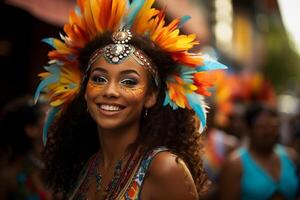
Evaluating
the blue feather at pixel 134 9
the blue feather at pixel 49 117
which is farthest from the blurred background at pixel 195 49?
the blue feather at pixel 49 117

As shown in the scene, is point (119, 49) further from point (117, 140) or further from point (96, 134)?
point (96, 134)

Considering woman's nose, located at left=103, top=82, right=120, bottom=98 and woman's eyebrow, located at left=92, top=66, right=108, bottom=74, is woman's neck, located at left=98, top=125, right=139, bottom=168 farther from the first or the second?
woman's eyebrow, located at left=92, top=66, right=108, bottom=74

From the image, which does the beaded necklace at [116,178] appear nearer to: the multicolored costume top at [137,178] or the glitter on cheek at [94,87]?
the multicolored costume top at [137,178]

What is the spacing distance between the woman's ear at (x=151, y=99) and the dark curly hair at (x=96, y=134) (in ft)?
0.12

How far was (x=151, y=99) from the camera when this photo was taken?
10.9ft

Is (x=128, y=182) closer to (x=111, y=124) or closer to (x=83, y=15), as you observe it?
(x=111, y=124)

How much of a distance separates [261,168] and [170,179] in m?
2.91

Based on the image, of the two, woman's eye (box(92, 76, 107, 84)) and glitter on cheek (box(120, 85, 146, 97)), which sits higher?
woman's eye (box(92, 76, 107, 84))

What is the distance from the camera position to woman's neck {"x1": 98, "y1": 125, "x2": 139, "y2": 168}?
10.9 feet

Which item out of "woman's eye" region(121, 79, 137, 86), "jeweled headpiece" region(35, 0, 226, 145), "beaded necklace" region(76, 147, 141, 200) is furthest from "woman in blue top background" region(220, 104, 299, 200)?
"woman's eye" region(121, 79, 137, 86)

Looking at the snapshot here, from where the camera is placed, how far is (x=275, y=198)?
553 cm

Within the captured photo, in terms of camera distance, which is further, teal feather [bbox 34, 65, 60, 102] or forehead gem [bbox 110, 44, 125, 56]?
teal feather [bbox 34, 65, 60, 102]

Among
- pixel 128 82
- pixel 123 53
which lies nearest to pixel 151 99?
pixel 128 82

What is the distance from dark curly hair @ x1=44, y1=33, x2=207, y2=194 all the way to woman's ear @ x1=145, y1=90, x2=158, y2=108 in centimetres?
4
